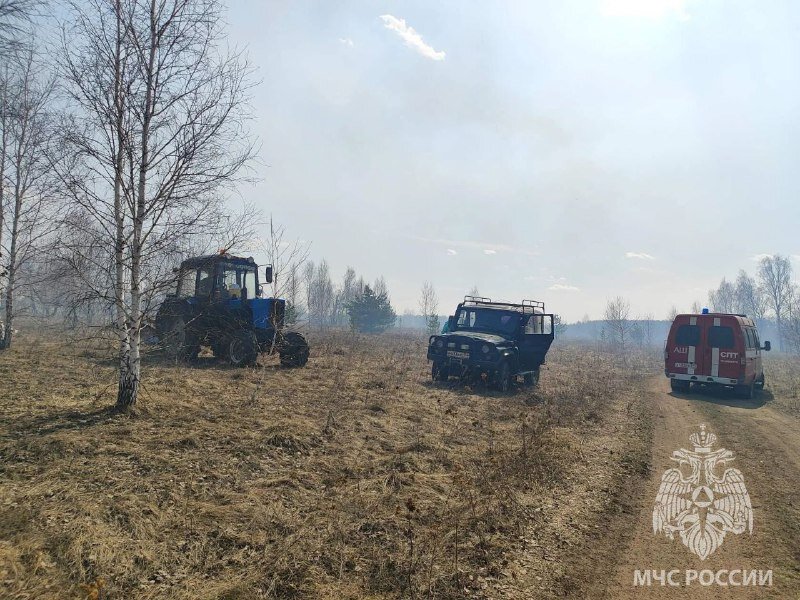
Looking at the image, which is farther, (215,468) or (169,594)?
(215,468)

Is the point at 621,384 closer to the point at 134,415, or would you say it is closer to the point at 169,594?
the point at 134,415

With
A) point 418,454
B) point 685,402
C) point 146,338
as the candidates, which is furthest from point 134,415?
point 685,402

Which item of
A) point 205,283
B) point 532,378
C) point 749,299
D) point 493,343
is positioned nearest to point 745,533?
point 493,343

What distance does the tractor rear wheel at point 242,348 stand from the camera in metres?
13.5

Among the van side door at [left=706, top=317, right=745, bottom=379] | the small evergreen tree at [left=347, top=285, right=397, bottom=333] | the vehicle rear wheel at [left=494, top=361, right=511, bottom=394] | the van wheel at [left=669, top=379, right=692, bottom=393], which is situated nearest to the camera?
the vehicle rear wheel at [left=494, top=361, right=511, bottom=394]

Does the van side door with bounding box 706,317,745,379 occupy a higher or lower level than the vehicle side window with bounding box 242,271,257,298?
lower

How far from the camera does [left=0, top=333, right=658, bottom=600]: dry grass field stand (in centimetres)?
343

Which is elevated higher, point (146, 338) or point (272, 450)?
point (146, 338)

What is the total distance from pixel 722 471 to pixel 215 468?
23.5 feet

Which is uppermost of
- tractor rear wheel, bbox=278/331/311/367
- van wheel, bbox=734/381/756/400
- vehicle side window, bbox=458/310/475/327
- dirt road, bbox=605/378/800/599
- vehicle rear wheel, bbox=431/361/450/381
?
vehicle side window, bbox=458/310/475/327

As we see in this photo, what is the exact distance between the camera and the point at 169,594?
316cm

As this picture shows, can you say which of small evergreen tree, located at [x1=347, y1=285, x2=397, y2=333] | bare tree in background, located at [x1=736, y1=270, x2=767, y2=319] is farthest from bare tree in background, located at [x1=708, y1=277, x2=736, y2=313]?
small evergreen tree, located at [x1=347, y1=285, x2=397, y2=333]

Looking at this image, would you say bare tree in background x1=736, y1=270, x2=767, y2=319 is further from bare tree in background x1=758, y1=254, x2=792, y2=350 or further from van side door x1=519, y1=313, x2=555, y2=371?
van side door x1=519, y1=313, x2=555, y2=371

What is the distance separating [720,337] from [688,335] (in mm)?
833
